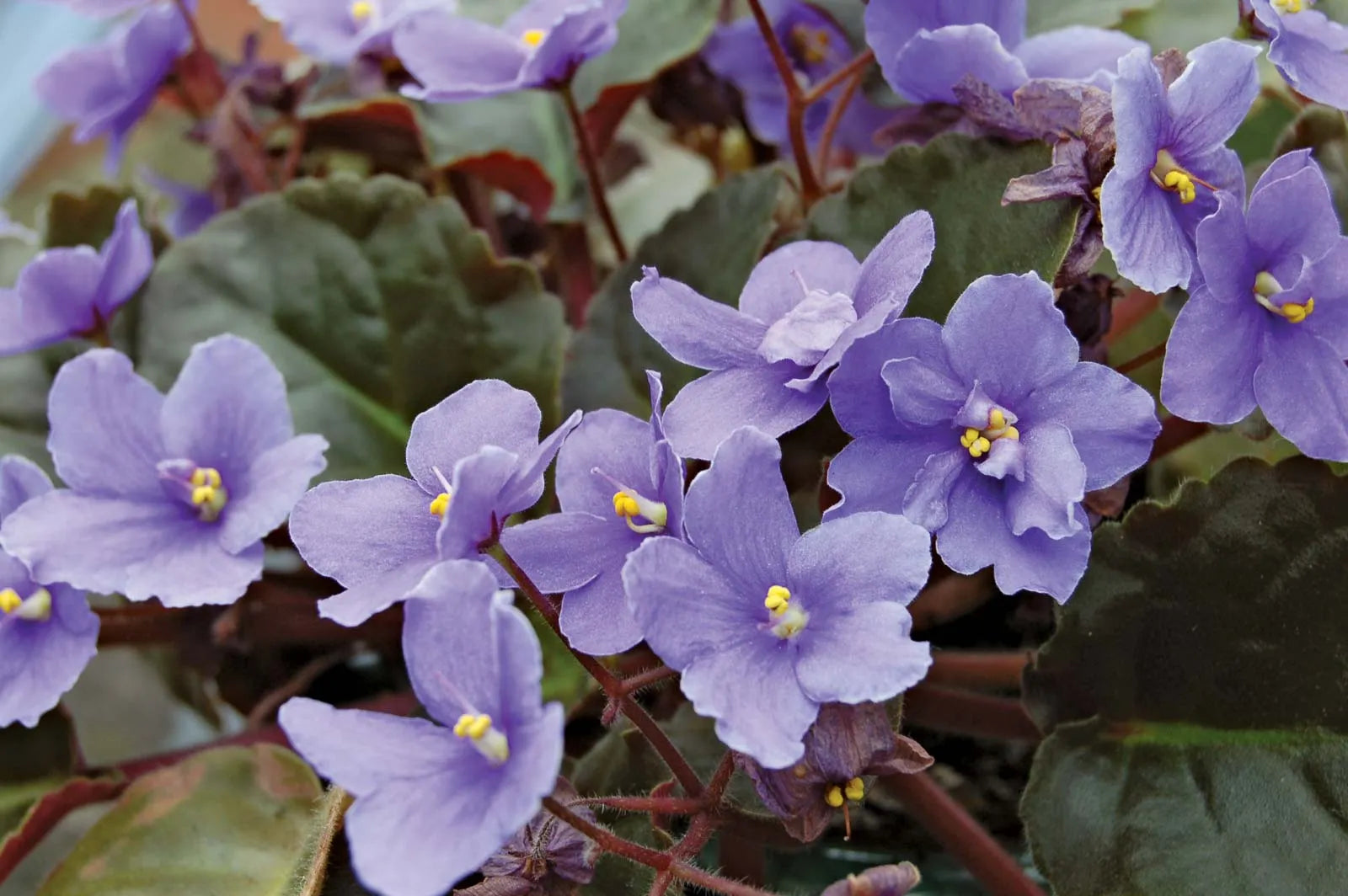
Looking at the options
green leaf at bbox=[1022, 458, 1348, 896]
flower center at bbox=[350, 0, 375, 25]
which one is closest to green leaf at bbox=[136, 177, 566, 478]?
flower center at bbox=[350, 0, 375, 25]

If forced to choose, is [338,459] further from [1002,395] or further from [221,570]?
[1002,395]

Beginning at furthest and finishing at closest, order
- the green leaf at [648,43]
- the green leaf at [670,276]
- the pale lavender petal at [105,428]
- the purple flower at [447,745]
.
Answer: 1. the green leaf at [648,43]
2. the green leaf at [670,276]
3. the pale lavender petal at [105,428]
4. the purple flower at [447,745]

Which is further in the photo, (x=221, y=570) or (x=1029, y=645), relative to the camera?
(x=1029, y=645)

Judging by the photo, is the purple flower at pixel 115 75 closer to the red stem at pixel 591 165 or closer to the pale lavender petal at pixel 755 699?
the red stem at pixel 591 165

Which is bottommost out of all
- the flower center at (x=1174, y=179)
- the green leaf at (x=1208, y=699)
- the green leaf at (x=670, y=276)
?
Result: the green leaf at (x=1208, y=699)

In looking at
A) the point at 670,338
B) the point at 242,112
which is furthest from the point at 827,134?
the point at 242,112

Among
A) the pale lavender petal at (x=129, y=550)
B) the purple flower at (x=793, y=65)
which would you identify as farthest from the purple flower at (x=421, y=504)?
the purple flower at (x=793, y=65)
